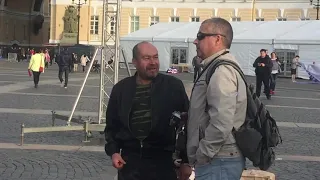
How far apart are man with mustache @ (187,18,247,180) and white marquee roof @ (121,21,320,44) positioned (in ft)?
106

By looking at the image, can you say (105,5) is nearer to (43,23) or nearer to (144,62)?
(144,62)

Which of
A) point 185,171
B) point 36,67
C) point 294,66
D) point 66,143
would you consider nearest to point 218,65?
point 185,171

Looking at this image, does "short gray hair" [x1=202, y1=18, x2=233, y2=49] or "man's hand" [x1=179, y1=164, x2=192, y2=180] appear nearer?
"short gray hair" [x1=202, y1=18, x2=233, y2=49]

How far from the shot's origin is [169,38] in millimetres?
42188

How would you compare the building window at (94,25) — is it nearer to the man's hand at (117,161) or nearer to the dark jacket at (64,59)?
the dark jacket at (64,59)

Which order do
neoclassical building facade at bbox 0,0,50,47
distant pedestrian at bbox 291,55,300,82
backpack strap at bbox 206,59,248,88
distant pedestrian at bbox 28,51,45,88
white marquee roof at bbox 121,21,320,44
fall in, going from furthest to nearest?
neoclassical building facade at bbox 0,0,50,47 < white marquee roof at bbox 121,21,320,44 < distant pedestrian at bbox 291,55,300,82 < distant pedestrian at bbox 28,51,45,88 < backpack strap at bbox 206,59,248,88

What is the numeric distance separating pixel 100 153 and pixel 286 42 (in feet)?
94.2

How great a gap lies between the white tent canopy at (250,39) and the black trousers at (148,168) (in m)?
27.2

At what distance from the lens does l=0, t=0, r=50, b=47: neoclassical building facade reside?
8000 cm

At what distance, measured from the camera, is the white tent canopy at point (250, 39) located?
118ft

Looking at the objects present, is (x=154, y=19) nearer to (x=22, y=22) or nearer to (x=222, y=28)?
(x=22, y=22)

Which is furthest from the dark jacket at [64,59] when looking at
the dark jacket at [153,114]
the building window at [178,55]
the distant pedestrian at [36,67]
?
the dark jacket at [153,114]

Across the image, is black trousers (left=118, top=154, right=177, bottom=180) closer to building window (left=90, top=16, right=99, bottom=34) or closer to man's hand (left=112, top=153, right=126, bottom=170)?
man's hand (left=112, top=153, right=126, bottom=170)

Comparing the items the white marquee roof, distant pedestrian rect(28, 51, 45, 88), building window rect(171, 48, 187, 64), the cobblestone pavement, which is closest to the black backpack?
the cobblestone pavement
